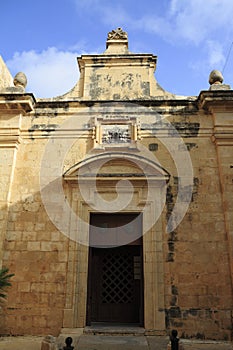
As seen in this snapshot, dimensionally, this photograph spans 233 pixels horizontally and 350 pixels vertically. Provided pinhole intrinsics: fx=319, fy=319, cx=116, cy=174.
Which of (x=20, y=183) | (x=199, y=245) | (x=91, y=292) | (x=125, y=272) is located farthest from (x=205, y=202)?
(x=20, y=183)

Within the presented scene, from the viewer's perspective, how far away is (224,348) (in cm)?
532

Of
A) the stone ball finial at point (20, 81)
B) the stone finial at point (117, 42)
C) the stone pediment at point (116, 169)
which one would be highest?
the stone finial at point (117, 42)

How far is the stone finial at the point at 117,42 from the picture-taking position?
8684mm

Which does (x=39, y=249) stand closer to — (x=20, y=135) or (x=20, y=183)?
Answer: (x=20, y=183)

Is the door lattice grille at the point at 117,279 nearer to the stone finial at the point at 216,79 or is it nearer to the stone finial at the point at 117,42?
the stone finial at the point at 216,79

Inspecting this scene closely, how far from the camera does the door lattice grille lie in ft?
23.6

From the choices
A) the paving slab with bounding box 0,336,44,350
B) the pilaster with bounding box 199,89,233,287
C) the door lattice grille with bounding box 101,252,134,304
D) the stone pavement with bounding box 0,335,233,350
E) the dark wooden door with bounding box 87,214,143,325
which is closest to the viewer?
the stone pavement with bounding box 0,335,233,350

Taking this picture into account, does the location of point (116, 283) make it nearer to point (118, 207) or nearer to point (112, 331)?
point (112, 331)

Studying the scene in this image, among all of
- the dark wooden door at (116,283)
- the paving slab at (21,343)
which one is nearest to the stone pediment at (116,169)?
the dark wooden door at (116,283)

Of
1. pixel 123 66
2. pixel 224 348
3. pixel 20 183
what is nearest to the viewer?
pixel 224 348

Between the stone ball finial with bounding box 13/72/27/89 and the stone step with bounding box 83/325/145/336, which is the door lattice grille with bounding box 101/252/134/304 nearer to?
the stone step with bounding box 83/325/145/336

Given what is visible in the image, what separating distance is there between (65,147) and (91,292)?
325cm

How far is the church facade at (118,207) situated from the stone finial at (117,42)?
2.89ft

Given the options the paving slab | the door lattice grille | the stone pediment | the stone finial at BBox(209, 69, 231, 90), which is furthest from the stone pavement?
the stone finial at BBox(209, 69, 231, 90)
